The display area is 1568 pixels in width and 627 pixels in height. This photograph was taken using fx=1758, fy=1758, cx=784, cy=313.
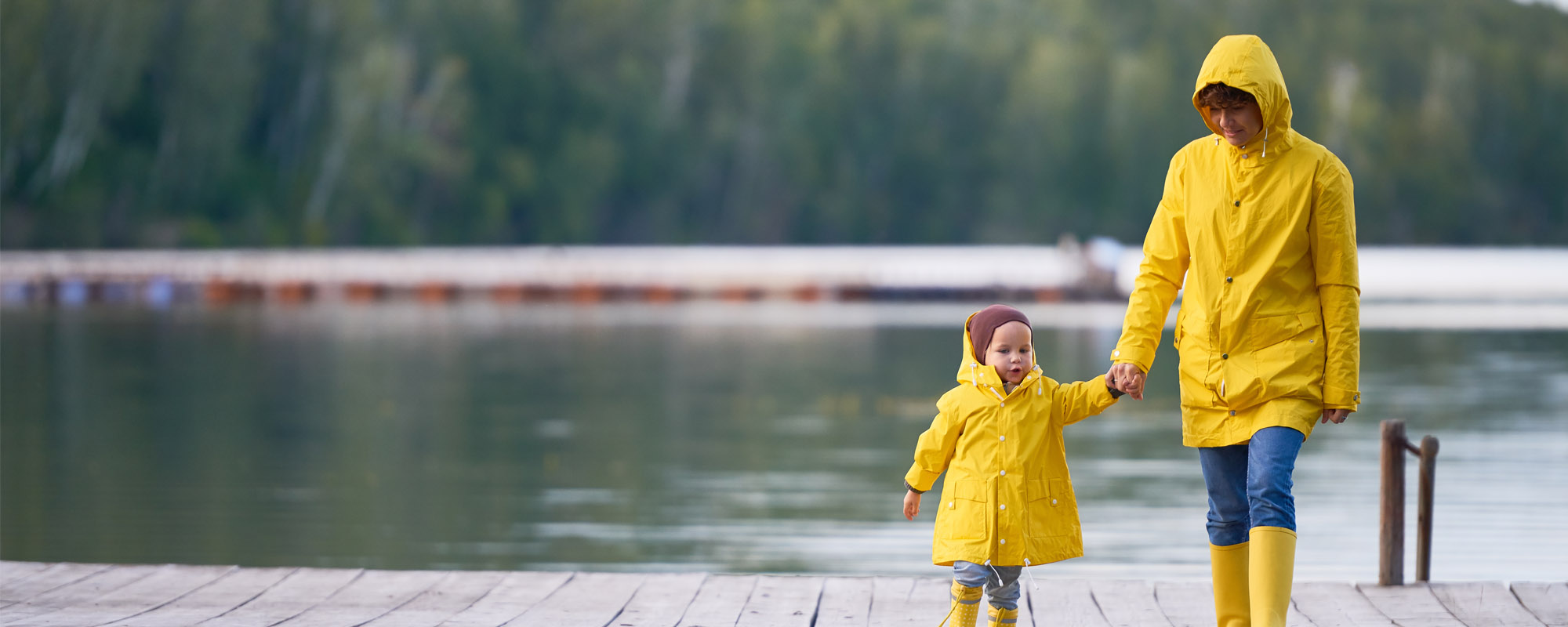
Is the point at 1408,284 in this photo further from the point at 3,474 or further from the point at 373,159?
the point at 3,474

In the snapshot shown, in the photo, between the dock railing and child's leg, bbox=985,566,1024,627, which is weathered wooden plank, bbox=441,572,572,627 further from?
the dock railing

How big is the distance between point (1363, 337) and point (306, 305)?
2066 centimetres

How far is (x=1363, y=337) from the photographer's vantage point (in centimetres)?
2484

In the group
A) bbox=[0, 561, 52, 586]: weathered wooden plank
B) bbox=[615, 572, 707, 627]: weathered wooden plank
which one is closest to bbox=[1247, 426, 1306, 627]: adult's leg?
bbox=[615, 572, 707, 627]: weathered wooden plank

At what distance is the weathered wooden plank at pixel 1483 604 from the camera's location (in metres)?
4.40

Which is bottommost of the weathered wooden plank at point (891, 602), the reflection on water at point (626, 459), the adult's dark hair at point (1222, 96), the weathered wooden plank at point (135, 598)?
the reflection on water at point (626, 459)

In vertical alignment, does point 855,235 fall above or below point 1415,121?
below

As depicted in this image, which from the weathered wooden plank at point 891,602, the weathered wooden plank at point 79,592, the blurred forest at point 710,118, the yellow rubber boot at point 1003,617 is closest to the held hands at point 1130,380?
the yellow rubber boot at point 1003,617

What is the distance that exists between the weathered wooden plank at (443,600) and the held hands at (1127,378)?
185cm

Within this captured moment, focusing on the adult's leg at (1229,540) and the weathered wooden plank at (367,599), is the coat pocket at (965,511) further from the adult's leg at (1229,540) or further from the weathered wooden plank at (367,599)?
the weathered wooden plank at (367,599)

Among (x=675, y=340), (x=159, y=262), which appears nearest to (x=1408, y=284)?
(x=675, y=340)

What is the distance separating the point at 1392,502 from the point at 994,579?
1.84m

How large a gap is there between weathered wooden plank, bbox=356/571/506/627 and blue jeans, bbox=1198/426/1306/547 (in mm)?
1948

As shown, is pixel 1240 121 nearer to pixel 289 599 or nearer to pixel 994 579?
pixel 994 579
